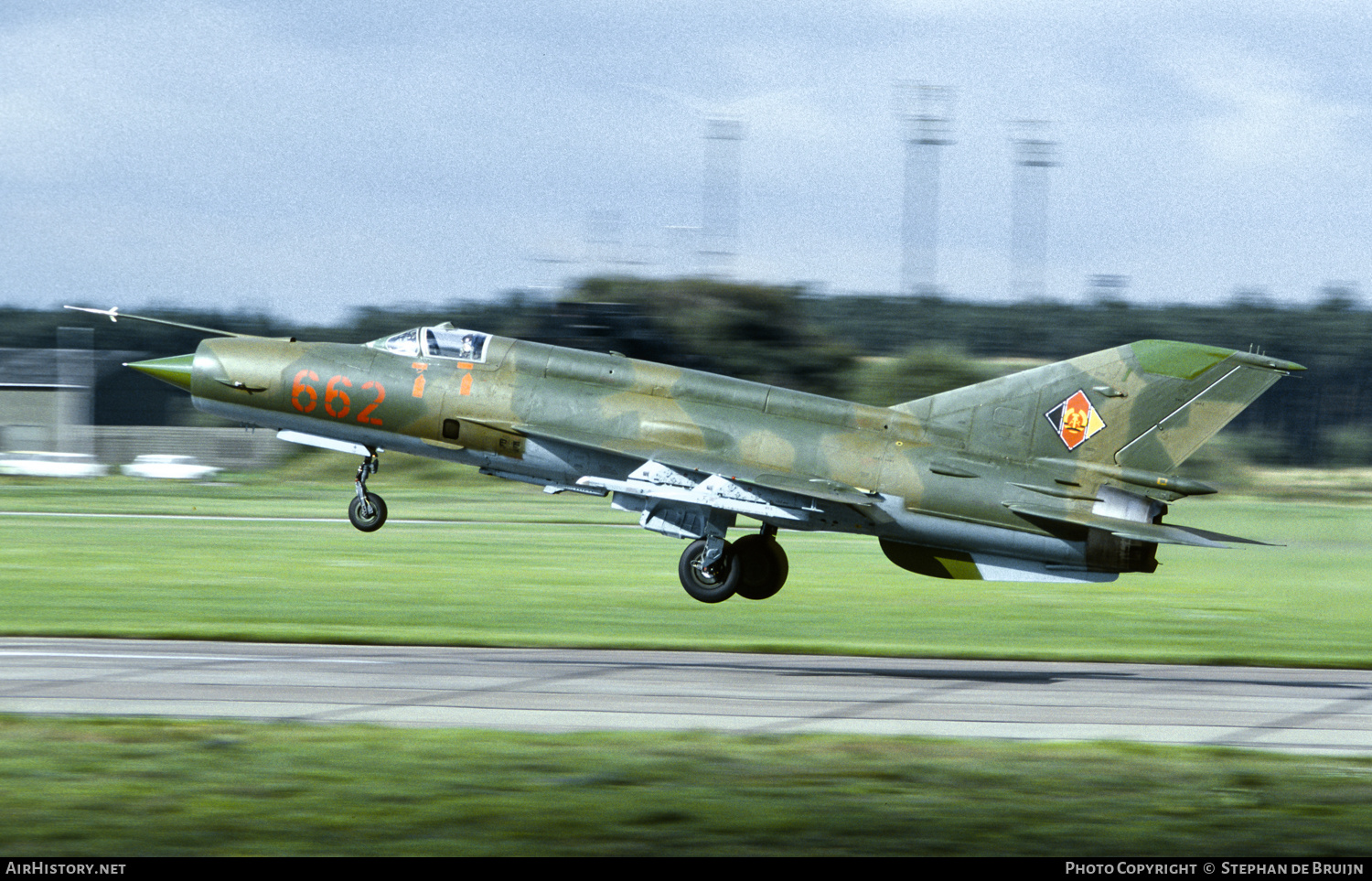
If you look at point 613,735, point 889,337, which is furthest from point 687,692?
point 889,337

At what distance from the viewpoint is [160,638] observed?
18906mm

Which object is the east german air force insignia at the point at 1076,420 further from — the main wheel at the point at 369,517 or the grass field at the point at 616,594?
the main wheel at the point at 369,517

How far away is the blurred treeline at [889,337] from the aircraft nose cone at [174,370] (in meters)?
39.8

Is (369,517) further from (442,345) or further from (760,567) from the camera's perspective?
(760,567)

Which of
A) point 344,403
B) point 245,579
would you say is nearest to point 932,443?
point 344,403

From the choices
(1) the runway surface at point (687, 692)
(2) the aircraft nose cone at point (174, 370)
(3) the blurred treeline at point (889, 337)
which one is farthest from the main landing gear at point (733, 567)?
(3) the blurred treeline at point (889, 337)

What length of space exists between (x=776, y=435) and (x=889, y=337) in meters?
77.0

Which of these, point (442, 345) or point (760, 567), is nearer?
point (442, 345)

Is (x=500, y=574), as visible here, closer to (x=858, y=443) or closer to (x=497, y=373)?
(x=497, y=373)

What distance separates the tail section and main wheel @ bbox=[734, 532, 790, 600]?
10.1 feet

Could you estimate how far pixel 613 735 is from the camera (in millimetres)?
12430

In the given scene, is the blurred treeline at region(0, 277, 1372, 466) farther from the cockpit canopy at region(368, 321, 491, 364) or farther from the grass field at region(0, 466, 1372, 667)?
the cockpit canopy at region(368, 321, 491, 364)

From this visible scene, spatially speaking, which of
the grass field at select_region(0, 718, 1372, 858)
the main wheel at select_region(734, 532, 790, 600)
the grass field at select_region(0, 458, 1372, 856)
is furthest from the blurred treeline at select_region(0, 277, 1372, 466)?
the grass field at select_region(0, 718, 1372, 858)

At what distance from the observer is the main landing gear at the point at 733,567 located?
64.2 ft
